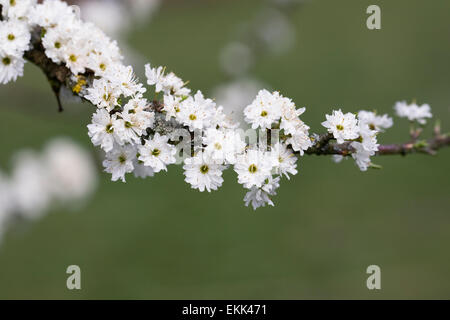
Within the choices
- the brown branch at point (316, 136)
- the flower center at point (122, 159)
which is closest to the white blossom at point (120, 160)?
the flower center at point (122, 159)

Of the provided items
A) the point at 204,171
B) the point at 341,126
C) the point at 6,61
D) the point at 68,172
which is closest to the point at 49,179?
the point at 68,172

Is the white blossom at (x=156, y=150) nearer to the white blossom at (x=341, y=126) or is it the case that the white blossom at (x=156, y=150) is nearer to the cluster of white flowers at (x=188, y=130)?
the cluster of white flowers at (x=188, y=130)

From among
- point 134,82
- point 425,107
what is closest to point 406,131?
point 425,107

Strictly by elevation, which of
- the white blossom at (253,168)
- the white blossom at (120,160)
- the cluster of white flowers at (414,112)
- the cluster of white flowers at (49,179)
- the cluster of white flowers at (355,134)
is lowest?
the white blossom at (253,168)

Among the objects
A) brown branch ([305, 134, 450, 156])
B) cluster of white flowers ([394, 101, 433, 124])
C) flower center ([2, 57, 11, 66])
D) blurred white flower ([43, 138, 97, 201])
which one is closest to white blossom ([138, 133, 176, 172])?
brown branch ([305, 134, 450, 156])

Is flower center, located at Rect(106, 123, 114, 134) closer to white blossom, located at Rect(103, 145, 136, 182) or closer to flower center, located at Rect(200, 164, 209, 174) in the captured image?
white blossom, located at Rect(103, 145, 136, 182)
